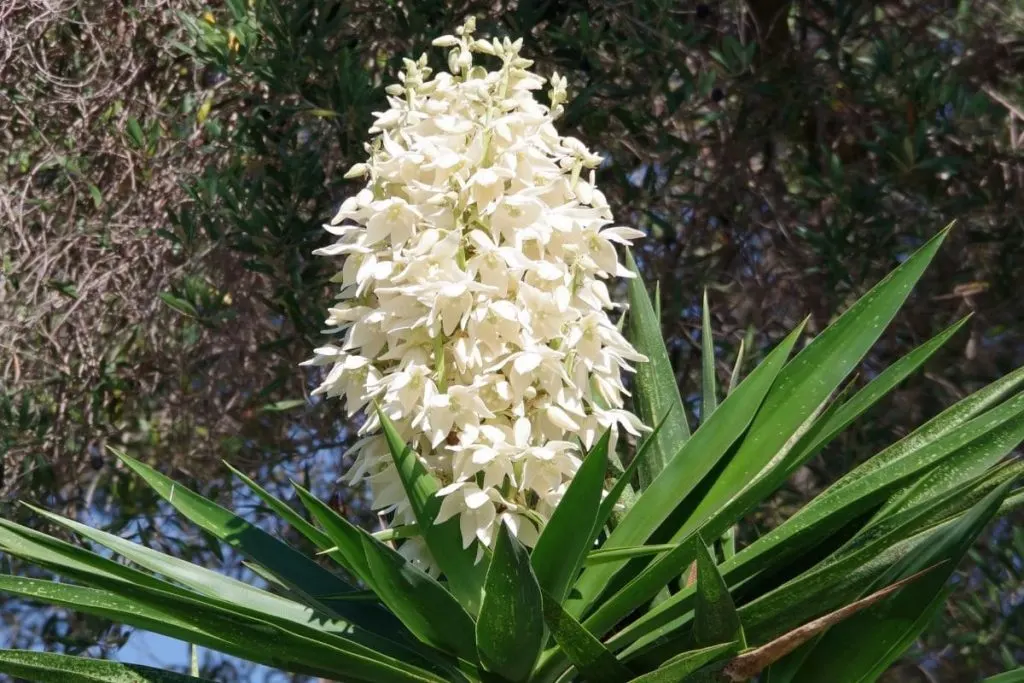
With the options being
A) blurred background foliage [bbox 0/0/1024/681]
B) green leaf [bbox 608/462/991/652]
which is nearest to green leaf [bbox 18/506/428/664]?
green leaf [bbox 608/462/991/652]

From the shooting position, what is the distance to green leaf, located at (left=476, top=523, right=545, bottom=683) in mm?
1568

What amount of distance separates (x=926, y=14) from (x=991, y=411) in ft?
8.06

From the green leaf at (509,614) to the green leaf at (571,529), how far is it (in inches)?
2.8

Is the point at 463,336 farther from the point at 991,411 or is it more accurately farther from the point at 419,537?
the point at 991,411

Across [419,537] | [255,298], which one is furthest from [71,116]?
[419,537]

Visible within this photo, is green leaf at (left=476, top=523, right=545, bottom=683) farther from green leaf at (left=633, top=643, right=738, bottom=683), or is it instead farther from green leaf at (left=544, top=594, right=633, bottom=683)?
green leaf at (left=633, top=643, right=738, bottom=683)

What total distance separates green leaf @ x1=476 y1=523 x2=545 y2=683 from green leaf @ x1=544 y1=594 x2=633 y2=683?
0.06 ft

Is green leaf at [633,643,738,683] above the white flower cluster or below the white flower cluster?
below

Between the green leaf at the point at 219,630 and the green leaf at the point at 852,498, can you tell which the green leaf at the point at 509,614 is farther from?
the green leaf at the point at 852,498

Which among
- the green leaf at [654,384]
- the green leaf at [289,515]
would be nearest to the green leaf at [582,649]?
the green leaf at [289,515]

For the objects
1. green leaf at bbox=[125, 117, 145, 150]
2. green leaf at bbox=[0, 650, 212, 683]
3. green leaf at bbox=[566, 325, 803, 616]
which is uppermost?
green leaf at bbox=[125, 117, 145, 150]

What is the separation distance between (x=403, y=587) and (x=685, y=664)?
39cm

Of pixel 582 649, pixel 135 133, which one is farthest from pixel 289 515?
pixel 135 133

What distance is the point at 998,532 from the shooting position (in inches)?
156
